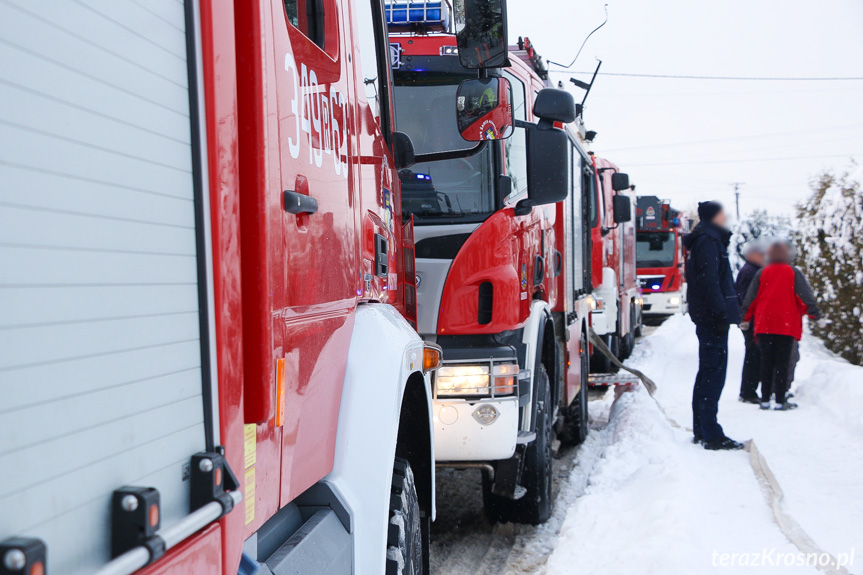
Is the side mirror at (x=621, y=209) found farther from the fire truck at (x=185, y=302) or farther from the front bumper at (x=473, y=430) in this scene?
the fire truck at (x=185, y=302)

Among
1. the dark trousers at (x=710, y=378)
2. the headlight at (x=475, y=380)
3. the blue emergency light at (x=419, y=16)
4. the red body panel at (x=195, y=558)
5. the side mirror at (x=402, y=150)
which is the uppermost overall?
the blue emergency light at (x=419, y=16)

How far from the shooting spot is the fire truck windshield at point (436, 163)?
14.8 ft

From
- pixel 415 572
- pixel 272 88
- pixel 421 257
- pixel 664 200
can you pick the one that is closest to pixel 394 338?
pixel 415 572

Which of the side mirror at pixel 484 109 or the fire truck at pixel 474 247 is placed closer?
the side mirror at pixel 484 109

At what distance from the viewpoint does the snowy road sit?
4035 mm

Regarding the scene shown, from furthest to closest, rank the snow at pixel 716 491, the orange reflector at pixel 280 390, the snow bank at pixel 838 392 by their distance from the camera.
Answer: the snow bank at pixel 838 392 → the snow at pixel 716 491 → the orange reflector at pixel 280 390

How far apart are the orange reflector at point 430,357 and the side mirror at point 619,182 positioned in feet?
31.3

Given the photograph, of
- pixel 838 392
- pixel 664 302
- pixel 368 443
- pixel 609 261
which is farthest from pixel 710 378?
pixel 664 302

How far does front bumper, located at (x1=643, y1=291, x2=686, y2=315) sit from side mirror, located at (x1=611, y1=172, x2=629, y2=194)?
1108cm

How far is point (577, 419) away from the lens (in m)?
7.49

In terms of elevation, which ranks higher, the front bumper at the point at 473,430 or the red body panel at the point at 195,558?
the red body panel at the point at 195,558

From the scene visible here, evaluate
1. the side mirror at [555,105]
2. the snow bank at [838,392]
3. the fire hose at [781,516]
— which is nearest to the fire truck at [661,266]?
the snow bank at [838,392]

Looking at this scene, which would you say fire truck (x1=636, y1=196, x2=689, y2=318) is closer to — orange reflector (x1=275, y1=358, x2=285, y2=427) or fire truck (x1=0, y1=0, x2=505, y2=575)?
fire truck (x1=0, y1=0, x2=505, y2=575)

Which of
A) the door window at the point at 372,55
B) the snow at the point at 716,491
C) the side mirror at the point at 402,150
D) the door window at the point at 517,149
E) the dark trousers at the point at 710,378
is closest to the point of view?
the door window at the point at 372,55
